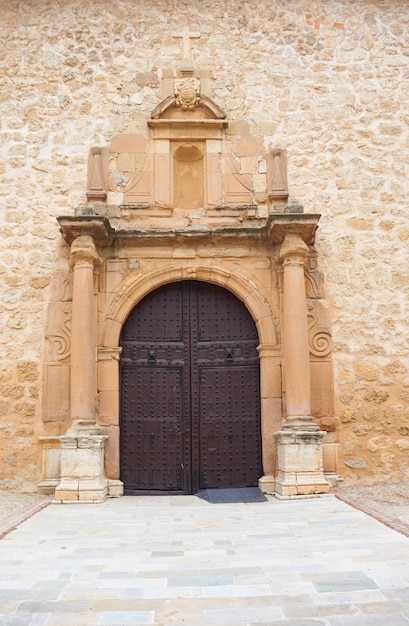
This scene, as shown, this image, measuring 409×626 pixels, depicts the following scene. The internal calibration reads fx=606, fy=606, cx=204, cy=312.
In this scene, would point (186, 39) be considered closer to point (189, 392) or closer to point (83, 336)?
point (83, 336)

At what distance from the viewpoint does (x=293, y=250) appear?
22.9ft

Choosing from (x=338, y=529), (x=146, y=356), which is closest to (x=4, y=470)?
(x=146, y=356)

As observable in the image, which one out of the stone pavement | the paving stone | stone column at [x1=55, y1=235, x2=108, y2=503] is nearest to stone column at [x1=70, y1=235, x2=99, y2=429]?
stone column at [x1=55, y1=235, x2=108, y2=503]

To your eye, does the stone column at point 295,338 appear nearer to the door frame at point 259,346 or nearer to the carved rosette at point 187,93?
the door frame at point 259,346

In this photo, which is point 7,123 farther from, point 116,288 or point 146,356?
point 146,356

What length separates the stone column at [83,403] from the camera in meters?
6.36

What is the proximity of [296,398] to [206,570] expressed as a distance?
3457 millimetres

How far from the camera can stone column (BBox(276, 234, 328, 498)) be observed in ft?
21.1

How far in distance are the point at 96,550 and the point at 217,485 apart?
3.14 meters

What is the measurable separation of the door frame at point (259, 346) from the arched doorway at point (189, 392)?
0.16 meters

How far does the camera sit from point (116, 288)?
7328mm

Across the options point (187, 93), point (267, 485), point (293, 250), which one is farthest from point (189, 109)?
point (267, 485)

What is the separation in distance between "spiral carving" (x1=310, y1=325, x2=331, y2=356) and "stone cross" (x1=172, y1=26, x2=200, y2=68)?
12.6 ft

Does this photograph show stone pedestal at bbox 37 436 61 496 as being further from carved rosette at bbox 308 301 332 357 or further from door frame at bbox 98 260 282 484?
carved rosette at bbox 308 301 332 357
